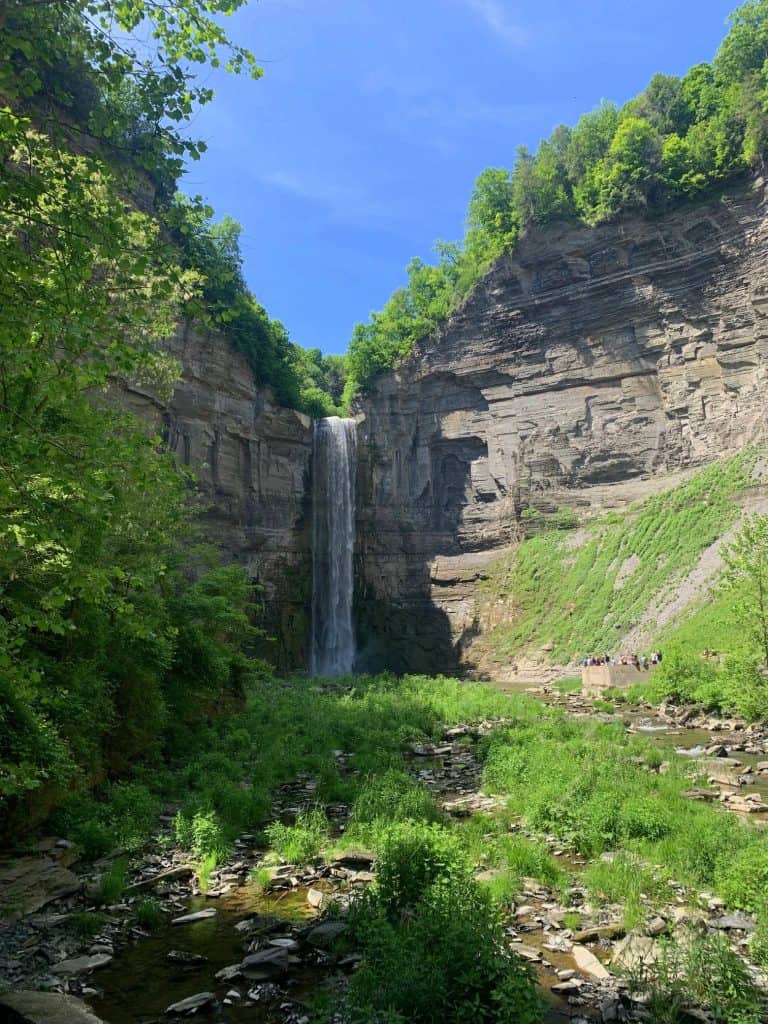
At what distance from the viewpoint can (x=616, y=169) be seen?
46.8 meters

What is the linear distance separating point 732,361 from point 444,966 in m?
44.0

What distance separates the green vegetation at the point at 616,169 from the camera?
44344 mm

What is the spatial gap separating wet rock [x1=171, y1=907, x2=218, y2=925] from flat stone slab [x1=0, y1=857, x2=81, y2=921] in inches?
57.5

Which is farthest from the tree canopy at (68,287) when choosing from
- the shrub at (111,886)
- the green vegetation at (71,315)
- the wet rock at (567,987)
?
the wet rock at (567,987)

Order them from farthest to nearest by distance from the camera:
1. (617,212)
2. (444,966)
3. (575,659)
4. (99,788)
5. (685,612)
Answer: (617,212) → (575,659) → (685,612) → (99,788) → (444,966)

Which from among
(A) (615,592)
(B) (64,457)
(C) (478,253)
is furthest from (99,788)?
(C) (478,253)

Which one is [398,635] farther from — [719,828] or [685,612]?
[719,828]

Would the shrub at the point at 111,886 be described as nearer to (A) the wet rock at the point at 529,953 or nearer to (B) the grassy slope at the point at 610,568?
(A) the wet rock at the point at 529,953

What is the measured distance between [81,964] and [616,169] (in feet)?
173

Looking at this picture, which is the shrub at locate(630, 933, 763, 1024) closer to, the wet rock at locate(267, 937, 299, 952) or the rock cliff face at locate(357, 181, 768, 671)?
the wet rock at locate(267, 937, 299, 952)

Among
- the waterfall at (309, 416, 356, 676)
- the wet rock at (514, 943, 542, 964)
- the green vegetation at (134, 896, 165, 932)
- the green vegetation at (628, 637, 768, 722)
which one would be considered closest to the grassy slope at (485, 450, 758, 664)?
the green vegetation at (628, 637, 768, 722)

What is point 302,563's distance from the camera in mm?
47438

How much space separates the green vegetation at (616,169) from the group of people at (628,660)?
93.2ft

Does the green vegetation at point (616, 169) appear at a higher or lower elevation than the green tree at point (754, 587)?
higher
